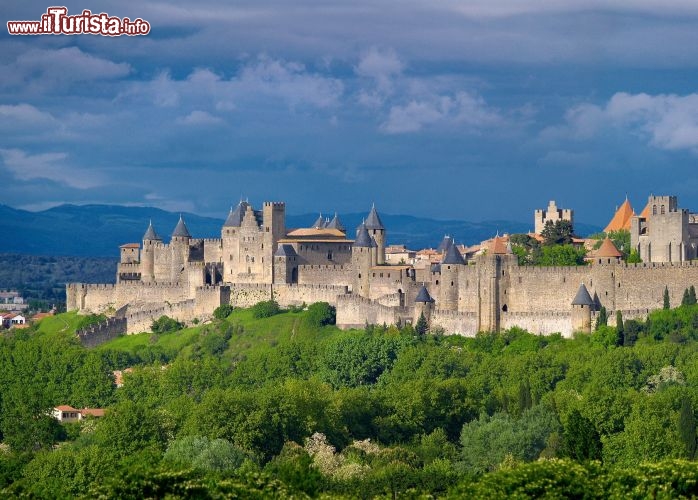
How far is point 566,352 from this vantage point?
81.4m

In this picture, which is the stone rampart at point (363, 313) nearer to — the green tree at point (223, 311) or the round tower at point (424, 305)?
the round tower at point (424, 305)

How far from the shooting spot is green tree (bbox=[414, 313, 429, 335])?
8738 centimetres

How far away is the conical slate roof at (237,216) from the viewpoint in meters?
101

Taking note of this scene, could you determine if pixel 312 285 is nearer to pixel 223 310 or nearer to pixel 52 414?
pixel 223 310

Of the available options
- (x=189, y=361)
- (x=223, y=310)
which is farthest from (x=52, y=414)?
(x=223, y=310)

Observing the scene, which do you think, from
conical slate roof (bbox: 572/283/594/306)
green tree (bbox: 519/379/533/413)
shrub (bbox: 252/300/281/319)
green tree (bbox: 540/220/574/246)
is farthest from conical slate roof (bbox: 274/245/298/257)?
green tree (bbox: 519/379/533/413)

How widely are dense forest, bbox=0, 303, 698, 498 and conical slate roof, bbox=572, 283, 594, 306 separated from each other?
57.6 inches

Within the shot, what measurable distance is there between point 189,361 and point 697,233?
2413 centimetres

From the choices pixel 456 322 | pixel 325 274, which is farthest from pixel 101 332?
pixel 456 322

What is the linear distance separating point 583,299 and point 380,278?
12824mm

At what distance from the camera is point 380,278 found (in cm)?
9206

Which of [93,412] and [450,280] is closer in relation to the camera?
[93,412]

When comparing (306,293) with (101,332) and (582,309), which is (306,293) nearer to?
(101,332)

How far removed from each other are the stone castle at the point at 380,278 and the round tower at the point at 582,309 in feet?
0.14
